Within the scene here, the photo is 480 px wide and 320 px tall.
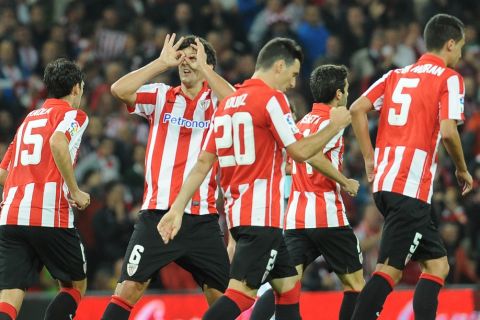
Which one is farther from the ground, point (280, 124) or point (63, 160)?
point (280, 124)

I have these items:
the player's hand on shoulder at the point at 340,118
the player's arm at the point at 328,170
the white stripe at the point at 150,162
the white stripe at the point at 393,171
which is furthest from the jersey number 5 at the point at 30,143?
the white stripe at the point at 393,171

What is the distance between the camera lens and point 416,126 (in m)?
8.35

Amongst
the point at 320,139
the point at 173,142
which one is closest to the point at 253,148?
the point at 320,139

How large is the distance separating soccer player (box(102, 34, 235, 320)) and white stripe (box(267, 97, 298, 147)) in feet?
2.36

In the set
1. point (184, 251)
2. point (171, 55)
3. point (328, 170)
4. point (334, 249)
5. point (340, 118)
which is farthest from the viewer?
point (334, 249)

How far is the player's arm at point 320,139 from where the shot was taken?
286 inches

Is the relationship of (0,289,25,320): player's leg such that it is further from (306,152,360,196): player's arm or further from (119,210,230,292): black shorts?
(306,152,360,196): player's arm

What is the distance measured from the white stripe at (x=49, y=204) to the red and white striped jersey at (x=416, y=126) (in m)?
2.52

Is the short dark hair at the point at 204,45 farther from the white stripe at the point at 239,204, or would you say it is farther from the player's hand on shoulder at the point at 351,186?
the player's hand on shoulder at the point at 351,186

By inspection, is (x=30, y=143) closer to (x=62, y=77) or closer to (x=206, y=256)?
(x=62, y=77)

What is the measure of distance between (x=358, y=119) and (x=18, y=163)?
2.73 metres

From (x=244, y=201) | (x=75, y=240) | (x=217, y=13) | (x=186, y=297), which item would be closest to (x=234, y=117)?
(x=244, y=201)

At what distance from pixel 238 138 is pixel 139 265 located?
1263 millimetres

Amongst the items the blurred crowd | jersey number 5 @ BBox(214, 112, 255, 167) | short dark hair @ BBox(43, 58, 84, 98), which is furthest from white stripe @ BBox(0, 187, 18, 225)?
the blurred crowd
